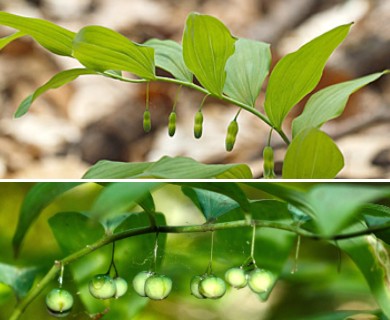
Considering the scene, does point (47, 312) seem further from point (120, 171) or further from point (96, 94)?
point (96, 94)

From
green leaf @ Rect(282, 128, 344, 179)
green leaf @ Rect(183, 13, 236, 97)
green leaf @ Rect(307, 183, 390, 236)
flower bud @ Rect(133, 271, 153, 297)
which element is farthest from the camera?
green leaf @ Rect(183, 13, 236, 97)

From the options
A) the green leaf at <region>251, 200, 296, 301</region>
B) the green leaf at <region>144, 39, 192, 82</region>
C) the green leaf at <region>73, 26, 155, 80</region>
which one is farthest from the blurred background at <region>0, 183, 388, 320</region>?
the green leaf at <region>144, 39, 192, 82</region>

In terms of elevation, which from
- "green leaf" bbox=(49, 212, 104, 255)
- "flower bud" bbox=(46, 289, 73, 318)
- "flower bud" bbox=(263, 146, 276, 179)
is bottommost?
"flower bud" bbox=(46, 289, 73, 318)

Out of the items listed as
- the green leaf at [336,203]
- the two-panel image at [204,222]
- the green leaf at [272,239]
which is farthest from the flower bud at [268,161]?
the green leaf at [336,203]

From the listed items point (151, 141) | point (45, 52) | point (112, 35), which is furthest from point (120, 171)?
point (45, 52)

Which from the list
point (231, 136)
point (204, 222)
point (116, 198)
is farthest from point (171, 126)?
point (116, 198)

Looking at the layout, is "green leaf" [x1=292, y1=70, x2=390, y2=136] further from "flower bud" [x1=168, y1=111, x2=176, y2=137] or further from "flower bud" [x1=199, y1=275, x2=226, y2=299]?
"flower bud" [x1=199, y1=275, x2=226, y2=299]
